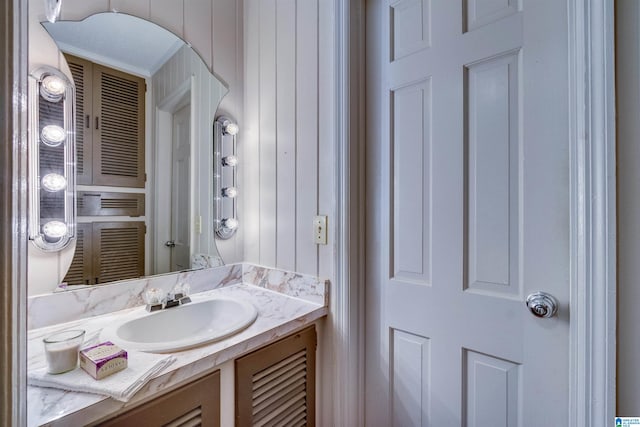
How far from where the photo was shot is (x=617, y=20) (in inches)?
25.2

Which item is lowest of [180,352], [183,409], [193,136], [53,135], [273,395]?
[273,395]

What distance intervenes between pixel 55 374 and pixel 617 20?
5.03ft

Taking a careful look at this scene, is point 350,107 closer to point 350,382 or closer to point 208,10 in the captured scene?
point 208,10

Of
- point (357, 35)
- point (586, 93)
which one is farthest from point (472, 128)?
point (357, 35)

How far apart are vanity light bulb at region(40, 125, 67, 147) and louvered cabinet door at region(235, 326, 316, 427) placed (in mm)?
965

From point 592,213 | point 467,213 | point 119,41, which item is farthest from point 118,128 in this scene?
point 592,213

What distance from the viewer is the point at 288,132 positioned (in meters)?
1.32

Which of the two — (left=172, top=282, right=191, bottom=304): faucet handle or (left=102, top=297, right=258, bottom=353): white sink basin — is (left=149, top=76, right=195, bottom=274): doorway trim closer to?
(left=172, top=282, right=191, bottom=304): faucet handle

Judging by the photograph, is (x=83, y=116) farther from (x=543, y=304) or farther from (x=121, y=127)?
(x=543, y=304)

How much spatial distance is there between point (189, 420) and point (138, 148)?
1.01 meters

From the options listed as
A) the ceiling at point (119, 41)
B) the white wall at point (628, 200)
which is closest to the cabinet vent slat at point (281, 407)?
the white wall at point (628, 200)

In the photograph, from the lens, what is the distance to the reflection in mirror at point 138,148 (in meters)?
1.04

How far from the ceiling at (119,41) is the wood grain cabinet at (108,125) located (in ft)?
0.14

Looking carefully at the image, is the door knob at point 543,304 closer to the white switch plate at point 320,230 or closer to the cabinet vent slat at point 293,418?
the white switch plate at point 320,230
